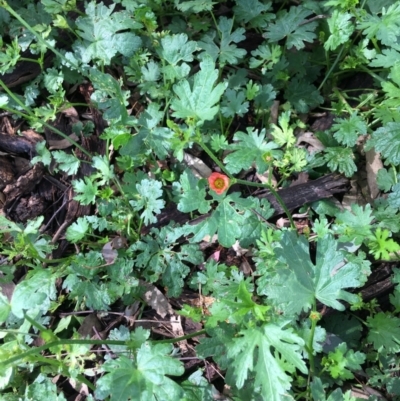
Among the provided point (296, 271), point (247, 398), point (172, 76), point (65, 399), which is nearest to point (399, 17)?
point (172, 76)

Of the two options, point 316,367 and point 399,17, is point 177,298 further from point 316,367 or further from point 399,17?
point 399,17

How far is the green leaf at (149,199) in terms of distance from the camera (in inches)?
89.5

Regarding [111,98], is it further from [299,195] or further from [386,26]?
[386,26]

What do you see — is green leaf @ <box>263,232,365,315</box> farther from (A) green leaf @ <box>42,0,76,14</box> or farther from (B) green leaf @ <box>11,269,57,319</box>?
(A) green leaf @ <box>42,0,76,14</box>

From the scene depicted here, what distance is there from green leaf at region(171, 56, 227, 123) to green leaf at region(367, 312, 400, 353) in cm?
120

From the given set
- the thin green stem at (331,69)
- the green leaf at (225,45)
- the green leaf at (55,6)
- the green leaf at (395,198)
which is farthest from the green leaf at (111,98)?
the green leaf at (395,198)

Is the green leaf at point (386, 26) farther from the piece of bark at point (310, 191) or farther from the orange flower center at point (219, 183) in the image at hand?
the orange flower center at point (219, 183)

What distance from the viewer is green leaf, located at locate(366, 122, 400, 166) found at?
7.37ft

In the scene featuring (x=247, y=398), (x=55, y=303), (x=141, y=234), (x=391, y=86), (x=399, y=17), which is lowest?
(x=247, y=398)

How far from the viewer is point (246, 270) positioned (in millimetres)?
2393

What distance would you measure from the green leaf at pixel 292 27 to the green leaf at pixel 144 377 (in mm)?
1655

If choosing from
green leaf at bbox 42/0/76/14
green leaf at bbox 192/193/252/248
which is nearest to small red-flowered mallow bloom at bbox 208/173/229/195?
green leaf at bbox 192/193/252/248

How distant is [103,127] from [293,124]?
1.05 m

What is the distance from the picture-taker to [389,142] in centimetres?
225
